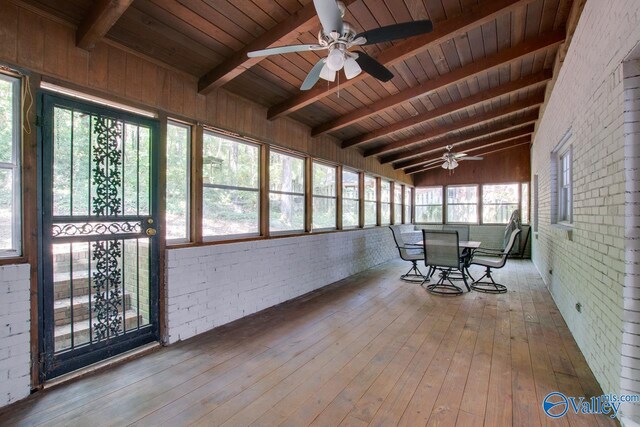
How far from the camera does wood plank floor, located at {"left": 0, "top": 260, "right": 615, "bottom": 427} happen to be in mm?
1900

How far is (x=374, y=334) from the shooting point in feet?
10.3

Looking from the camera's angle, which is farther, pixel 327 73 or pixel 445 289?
pixel 445 289

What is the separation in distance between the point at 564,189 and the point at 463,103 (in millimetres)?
1861

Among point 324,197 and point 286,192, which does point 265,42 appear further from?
point 324,197

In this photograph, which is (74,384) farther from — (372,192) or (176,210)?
(372,192)

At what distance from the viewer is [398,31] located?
6.59ft

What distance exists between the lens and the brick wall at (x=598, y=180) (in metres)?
1.86

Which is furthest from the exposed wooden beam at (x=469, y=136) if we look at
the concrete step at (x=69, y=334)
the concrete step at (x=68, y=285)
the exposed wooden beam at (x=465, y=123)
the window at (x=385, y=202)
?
the concrete step at (x=69, y=334)

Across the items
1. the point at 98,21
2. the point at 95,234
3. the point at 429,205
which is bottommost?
the point at 95,234

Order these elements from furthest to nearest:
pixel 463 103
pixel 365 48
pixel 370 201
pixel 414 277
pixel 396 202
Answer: pixel 396 202, pixel 370 201, pixel 414 277, pixel 463 103, pixel 365 48

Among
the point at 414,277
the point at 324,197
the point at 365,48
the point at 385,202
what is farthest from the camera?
the point at 385,202

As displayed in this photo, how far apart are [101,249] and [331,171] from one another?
394 cm

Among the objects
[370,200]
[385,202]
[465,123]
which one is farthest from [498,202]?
[370,200]

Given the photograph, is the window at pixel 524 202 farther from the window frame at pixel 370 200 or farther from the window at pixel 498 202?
the window frame at pixel 370 200
